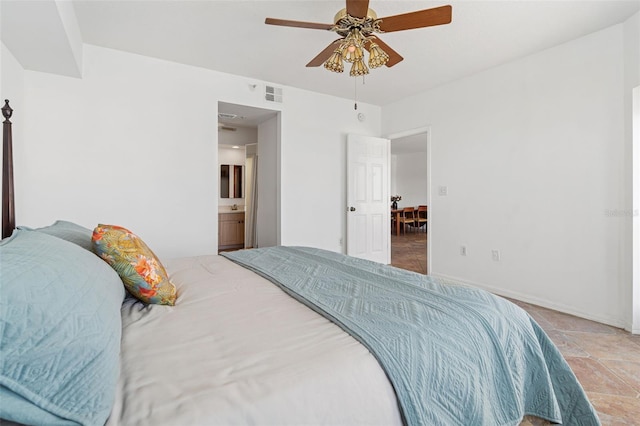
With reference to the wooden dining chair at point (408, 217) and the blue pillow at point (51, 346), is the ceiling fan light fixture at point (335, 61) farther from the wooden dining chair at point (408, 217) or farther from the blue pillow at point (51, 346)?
the wooden dining chair at point (408, 217)

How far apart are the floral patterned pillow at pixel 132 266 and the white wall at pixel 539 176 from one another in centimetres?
357

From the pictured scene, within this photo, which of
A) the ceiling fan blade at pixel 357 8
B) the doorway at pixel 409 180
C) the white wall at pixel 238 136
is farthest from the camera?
the doorway at pixel 409 180

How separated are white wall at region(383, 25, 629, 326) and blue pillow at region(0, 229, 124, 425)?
3728 mm

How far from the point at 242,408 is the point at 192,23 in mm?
3104

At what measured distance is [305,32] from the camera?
2.95 m

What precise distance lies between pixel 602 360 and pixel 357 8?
2.88m

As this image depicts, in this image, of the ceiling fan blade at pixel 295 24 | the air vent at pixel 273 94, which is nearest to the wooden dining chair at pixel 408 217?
the air vent at pixel 273 94

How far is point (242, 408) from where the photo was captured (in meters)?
0.74

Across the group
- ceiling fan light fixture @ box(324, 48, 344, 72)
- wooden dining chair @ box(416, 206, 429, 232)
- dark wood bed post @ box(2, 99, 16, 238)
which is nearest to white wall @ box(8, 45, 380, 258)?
dark wood bed post @ box(2, 99, 16, 238)

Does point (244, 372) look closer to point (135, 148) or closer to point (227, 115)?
point (135, 148)

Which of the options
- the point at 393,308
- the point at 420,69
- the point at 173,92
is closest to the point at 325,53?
the point at 420,69

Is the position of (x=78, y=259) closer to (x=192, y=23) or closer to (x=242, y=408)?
(x=242, y=408)

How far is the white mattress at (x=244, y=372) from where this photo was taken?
2.42ft

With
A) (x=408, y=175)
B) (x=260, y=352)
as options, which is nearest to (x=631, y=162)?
(x=260, y=352)
